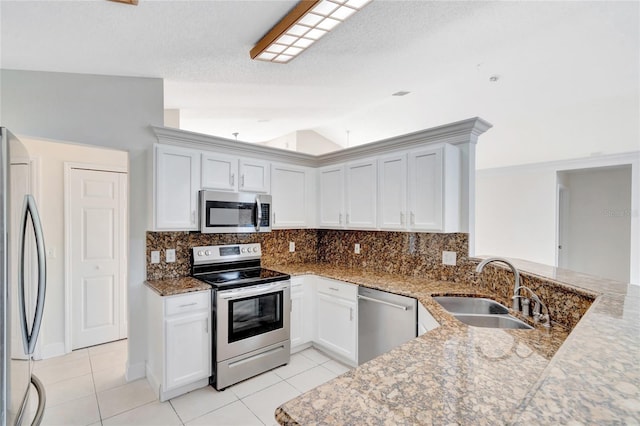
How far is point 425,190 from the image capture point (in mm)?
2779

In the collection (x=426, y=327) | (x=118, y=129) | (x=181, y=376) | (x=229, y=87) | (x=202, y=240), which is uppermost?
(x=229, y=87)

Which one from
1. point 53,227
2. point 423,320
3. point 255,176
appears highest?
point 255,176

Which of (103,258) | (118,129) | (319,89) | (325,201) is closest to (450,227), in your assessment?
(325,201)

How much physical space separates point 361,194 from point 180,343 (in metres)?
2.24

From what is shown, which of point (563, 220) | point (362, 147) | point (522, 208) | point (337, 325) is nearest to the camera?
Result: point (337, 325)

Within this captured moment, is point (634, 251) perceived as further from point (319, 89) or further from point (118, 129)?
point (118, 129)

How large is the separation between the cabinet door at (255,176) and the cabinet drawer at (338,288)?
4.03 feet

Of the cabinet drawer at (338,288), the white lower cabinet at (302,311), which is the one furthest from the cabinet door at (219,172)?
the cabinet drawer at (338,288)

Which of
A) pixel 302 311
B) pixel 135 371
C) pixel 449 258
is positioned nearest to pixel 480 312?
pixel 449 258

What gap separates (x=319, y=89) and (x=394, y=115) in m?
1.83

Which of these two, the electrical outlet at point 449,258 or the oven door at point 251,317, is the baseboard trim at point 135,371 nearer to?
the oven door at point 251,317

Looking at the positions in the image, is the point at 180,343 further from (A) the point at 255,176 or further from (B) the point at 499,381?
(B) the point at 499,381

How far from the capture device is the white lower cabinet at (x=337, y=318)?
2.94m

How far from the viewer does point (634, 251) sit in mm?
4277
